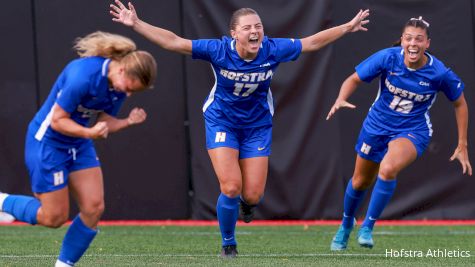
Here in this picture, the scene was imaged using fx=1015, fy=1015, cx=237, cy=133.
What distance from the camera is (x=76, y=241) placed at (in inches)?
236

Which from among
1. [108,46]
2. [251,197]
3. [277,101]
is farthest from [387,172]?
[277,101]

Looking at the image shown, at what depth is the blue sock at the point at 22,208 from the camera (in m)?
6.12

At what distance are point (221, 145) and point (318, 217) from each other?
3.99m

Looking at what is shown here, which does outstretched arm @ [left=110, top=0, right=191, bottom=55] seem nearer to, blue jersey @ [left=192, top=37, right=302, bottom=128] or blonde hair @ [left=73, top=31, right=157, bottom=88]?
blue jersey @ [left=192, top=37, right=302, bottom=128]

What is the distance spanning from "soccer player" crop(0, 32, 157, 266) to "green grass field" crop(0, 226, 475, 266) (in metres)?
1.00

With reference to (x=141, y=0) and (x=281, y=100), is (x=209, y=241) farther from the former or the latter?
(x=141, y=0)

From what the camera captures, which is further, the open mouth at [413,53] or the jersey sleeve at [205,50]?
the open mouth at [413,53]

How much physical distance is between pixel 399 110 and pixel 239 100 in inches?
55.6

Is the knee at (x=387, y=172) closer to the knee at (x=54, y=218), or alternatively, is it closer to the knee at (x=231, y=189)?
the knee at (x=231, y=189)

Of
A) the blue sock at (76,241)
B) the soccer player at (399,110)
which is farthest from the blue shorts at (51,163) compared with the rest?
the soccer player at (399,110)

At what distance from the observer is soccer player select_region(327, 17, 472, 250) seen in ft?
26.3

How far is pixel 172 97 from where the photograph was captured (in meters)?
11.4

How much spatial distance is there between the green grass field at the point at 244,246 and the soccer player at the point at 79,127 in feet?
3.27

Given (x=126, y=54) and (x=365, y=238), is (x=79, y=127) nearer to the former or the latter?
(x=126, y=54)
